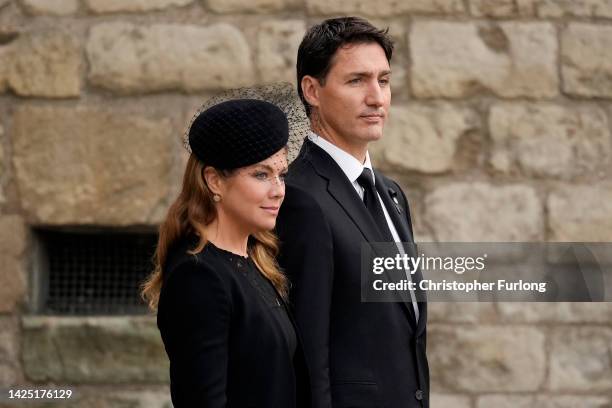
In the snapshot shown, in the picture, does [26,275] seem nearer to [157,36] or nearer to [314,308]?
[157,36]

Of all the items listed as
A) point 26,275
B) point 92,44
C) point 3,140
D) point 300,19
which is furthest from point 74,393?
point 300,19

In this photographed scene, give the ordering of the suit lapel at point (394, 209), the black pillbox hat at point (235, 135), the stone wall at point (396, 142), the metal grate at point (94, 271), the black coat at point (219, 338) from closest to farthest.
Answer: the black coat at point (219, 338), the black pillbox hat at point (235, 135), the suit lapel at point (394, 209), the stone wall at point (396, 142), the metal grate at point (94, 271)

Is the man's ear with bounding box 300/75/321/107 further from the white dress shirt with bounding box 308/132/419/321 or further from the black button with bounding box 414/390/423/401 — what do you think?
the black button with bounding box 414/390/423/401

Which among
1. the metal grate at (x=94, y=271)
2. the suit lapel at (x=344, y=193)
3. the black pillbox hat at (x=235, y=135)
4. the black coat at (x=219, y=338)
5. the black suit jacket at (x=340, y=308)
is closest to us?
the black coat at (x=219, y=338)

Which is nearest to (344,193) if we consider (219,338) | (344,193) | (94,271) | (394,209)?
(344,193)

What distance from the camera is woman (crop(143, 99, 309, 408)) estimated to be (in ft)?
7.44

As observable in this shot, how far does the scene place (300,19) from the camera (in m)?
4.39

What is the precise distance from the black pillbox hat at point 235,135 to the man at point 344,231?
312 mm

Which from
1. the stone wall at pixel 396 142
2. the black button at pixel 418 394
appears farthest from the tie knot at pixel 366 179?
the stone wall at pixel 396 142

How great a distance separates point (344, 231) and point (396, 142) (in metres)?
1.69

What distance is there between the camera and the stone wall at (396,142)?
4332mm

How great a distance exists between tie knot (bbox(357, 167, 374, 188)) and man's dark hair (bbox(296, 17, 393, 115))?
21 centimetres

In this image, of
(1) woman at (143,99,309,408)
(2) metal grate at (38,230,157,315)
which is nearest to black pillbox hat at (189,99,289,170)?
(1) woman at (143,99,309,408)

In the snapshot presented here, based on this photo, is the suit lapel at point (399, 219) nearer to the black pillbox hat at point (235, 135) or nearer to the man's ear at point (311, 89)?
the man's ear at point (311, 89)
